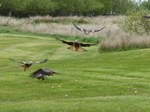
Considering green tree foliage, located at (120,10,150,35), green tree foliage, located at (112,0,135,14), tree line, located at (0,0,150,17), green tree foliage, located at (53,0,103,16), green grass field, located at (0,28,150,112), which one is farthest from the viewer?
green tree foliage, located at (112,0,135,14)

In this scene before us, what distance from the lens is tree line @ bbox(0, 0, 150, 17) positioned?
63.5m

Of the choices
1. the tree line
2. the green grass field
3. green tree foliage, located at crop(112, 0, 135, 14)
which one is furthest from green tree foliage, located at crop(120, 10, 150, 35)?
green tree foliage, located at crop(112, 0, 135, 14)

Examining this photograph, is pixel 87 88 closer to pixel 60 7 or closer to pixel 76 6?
pixel 60 7

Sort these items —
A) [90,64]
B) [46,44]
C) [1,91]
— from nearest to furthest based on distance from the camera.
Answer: [1,91], [90,64], [46,44]

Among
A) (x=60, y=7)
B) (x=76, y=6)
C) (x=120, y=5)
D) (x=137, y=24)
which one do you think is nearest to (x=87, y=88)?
(x=137, y=24)

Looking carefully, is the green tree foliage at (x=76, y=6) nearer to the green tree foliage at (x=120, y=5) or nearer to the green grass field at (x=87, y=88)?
the green tree foliage at (x=120, y=5)

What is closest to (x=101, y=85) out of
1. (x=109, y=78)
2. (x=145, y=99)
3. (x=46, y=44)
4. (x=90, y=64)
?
(x=109, y=78)

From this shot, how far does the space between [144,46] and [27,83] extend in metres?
15.8

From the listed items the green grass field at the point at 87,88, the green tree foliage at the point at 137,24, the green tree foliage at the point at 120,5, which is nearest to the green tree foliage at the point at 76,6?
the green tree foliage at the point at 120,5

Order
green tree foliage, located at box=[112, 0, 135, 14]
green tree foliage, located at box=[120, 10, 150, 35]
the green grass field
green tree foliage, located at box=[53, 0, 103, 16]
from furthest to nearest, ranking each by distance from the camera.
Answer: green tree foliage, located at box=[112, 0, 135, 14] < green tree foliage, located at box=[53, 0, 103, 16] < green tree foliage, located at box=[120, 10, 150, 35] < the green grass field

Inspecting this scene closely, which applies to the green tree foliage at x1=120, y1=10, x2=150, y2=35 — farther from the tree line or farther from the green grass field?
the tree line

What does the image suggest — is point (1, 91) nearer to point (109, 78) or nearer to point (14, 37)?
point (109, 78)

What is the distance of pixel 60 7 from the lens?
74.4m

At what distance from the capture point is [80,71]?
1894 centimetres
